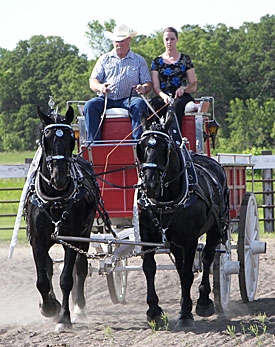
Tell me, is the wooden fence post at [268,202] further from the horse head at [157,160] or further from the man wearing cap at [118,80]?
the horse head at [157,160]

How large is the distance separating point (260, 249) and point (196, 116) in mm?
1771

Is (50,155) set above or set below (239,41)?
below

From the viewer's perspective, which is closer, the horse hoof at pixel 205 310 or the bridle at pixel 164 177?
the bridle at pixel 164 177

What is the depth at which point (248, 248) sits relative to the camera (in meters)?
7.73

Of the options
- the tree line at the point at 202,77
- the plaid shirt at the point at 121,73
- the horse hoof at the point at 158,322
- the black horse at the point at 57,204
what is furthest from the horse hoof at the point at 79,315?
the tree line at the point at 202,77

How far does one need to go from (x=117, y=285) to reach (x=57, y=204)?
2138 millimetres

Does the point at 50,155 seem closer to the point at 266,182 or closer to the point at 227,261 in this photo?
the point at 227,261

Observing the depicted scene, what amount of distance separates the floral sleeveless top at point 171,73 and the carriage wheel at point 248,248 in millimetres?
1548

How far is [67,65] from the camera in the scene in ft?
215

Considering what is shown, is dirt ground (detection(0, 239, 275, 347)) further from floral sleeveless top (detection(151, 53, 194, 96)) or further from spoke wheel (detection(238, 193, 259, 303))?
floral sleeveless top (detection(151, 53, 194, 96))

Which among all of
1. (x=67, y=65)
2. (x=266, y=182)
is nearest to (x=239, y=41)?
(x=67, y=65)

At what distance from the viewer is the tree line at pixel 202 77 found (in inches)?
1828

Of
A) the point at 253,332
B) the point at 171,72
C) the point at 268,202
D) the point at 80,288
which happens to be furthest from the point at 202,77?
the point at 253,332

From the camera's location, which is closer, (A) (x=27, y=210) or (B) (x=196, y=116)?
(A) (x=27, y=210)
